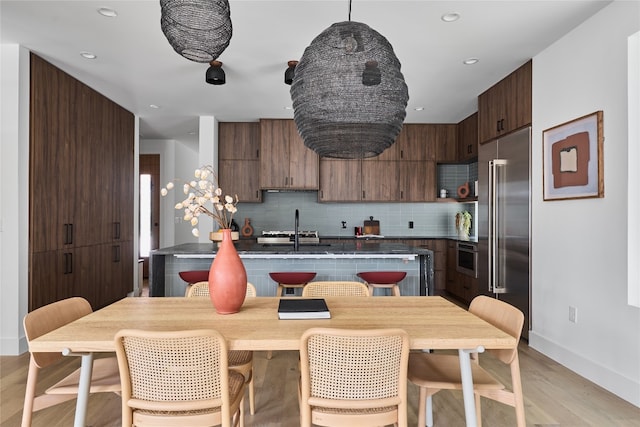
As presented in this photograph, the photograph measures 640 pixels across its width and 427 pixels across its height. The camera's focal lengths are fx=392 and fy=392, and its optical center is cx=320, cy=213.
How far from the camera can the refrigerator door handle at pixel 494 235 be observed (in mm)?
4060

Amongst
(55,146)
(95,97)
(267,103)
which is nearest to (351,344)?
(55,146)

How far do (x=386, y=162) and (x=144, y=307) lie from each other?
464cm

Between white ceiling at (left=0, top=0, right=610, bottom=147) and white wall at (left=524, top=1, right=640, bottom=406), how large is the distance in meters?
0.23

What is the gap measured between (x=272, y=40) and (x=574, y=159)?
256 cm

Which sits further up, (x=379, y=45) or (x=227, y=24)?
(x=227, y=24)

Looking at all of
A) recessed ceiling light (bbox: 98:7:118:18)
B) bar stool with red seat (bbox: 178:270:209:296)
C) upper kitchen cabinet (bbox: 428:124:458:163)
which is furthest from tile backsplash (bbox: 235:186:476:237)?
recessed ceiling light (bbox: 98:7:118:18)

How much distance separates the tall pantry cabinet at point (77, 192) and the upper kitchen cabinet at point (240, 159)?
1267mm

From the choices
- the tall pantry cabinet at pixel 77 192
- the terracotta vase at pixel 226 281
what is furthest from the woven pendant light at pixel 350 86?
the tall pantry cabinet at pixel 77 192

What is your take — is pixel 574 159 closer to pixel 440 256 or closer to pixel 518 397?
pixel 518 397

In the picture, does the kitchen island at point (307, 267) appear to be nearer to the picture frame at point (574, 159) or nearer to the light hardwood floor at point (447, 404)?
the light hardwood floor at point (447, 404)

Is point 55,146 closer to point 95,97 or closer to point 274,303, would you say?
point 95,97

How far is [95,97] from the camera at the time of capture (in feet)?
14.9

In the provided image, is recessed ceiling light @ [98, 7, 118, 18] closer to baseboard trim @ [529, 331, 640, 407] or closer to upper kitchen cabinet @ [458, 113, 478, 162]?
baseboard trim @ [529, 331, 640, 407]

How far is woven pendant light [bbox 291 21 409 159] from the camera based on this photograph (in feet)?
4.99
